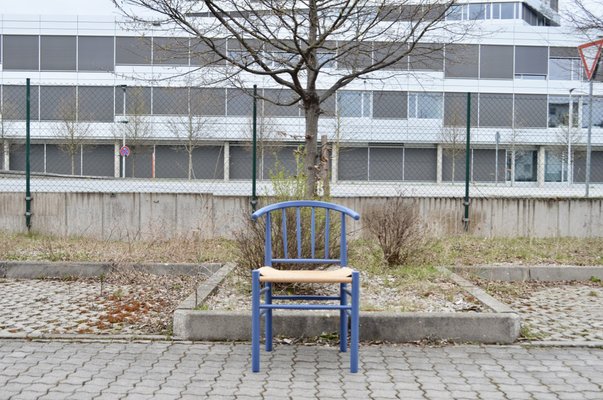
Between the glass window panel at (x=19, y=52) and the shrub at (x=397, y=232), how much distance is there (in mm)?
31049

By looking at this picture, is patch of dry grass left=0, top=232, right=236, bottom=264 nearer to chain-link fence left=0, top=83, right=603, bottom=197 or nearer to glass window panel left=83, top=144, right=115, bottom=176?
chain-link fence left=0, top=83, right=603, bottom=197

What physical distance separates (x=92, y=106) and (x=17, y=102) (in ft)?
15.3

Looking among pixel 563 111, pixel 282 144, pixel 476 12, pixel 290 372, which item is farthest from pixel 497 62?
pixel 290 372

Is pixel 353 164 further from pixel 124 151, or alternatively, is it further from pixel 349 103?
pixel 124 151

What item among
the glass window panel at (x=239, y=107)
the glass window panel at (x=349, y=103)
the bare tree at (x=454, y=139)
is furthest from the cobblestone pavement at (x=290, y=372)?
the glass window panel at (x=239, y=107)

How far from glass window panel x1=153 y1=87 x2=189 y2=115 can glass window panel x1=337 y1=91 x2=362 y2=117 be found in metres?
7.88

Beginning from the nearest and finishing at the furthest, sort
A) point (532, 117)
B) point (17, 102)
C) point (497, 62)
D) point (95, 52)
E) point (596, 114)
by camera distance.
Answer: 1. point (17, 102)
2. point (532, 117)
3. point (596, 114)
4. point (95, 52)
5. point (497, 62)

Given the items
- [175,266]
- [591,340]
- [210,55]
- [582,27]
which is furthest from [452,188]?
[591,340]

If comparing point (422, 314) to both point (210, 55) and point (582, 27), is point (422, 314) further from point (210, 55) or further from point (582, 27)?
point (582, 27)

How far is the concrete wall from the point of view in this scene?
1152 centimetres

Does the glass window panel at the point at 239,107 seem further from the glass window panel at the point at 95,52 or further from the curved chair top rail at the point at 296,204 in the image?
the glass window panel at the point at 95,52

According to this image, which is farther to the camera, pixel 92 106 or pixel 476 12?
pixel 476 12

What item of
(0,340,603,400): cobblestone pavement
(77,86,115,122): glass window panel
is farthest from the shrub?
(77,86,115,122): glass window panel

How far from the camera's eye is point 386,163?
623 inches
